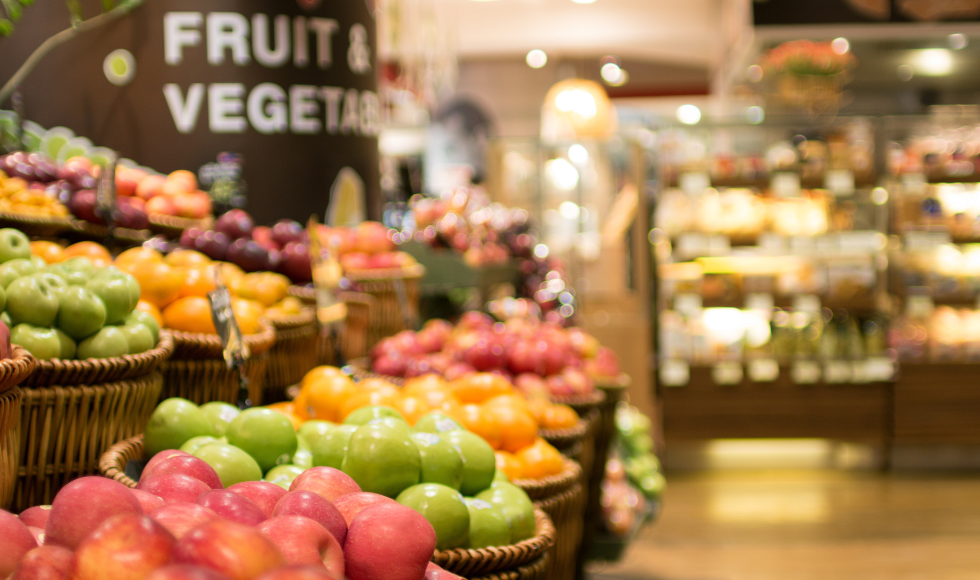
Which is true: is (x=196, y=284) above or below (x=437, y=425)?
above

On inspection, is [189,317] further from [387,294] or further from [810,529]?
[810,529]

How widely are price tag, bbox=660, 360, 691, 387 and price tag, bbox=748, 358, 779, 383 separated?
1.45ft

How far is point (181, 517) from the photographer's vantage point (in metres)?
0.71

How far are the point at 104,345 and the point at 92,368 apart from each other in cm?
8

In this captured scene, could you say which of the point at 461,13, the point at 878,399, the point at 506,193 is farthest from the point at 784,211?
the point at 461,13

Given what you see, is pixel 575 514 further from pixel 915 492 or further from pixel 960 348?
pixel 960 348

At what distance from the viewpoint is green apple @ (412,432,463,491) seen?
4.05 ft

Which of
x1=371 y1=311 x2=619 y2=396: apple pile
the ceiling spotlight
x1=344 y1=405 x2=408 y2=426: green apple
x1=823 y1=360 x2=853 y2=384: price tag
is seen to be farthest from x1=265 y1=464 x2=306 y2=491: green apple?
the ceiling spotlight

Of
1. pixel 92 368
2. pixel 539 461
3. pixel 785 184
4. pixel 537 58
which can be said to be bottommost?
pixel 539 461

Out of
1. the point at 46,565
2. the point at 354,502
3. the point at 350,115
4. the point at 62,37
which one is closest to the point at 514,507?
the point at 354,502

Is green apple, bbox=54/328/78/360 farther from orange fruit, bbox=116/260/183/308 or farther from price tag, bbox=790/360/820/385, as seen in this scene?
price tag, bbox=790/360/820/385

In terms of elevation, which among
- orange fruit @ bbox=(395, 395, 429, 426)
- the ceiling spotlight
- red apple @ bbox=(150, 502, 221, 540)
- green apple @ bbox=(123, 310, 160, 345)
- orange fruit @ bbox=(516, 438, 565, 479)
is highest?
the ceiling spotlight

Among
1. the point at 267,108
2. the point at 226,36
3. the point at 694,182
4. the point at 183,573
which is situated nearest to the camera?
the point at 183,573

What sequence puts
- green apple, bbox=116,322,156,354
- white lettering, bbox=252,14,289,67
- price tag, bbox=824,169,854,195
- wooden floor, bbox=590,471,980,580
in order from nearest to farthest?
green apple, bbox=116,322,156,354
white lettering, bbox=252,14,289,67
wooden floor, bbox=590,471,980,580
price tag, bbox=824,169,854,195
